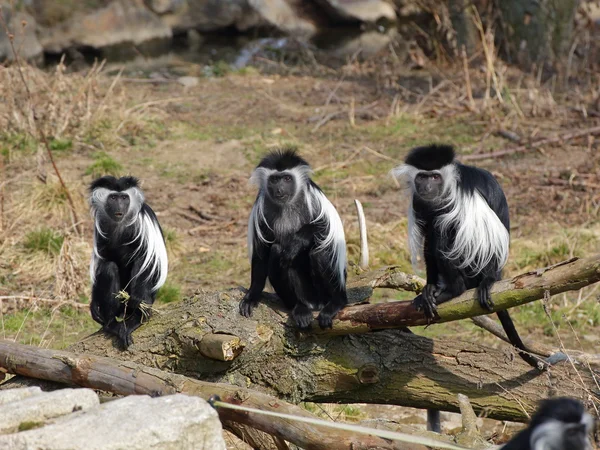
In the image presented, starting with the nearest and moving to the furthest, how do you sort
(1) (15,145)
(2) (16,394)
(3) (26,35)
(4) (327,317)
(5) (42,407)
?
(5) (42,407) → (2) (16,394) → (4) (327,317) → (1) (15,145) → (3) (26,35)

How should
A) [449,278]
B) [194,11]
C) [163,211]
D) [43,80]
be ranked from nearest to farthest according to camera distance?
[449,278] < [163,211] < [43,80] < [194,11]

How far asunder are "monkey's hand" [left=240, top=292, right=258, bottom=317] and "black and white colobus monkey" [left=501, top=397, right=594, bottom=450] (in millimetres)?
1936

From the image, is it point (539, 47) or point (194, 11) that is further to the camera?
point (194, 11)

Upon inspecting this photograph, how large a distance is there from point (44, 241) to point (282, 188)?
314cm

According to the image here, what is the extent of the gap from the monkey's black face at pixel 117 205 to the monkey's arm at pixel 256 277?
0.83 m

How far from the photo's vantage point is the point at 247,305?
14.7ft

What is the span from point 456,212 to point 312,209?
835mm

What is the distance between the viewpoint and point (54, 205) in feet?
25.9

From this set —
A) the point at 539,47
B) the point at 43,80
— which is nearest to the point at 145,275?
the point at 43,80

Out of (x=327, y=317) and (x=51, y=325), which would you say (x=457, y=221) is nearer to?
(x=327, y=317)

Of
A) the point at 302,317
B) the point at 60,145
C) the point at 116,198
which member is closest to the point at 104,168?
the point at 60,145

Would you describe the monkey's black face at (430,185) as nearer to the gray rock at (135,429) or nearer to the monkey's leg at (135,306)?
the monkey's leg at (135,306)

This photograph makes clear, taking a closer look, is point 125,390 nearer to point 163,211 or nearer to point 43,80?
point 163,211

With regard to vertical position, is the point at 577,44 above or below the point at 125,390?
below
